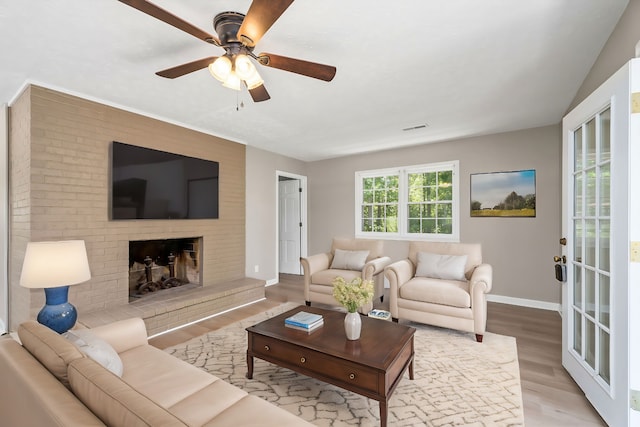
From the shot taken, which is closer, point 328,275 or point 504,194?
point 328,275

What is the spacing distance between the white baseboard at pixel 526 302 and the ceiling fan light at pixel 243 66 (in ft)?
14.8

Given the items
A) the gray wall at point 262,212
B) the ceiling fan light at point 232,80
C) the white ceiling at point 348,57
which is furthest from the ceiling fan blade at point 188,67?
the gray wall at point 262,212

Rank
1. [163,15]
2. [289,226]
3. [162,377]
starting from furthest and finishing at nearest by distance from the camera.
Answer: [289,226] → [162,377] → [163,15]

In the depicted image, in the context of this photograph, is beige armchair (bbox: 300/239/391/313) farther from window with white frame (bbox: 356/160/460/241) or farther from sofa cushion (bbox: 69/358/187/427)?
sofa cushion (bbox: 69/358/187/427)

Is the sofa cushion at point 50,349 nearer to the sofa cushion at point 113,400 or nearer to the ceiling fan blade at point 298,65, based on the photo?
the sofa cushion at point 113,400

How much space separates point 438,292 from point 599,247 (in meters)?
1.47

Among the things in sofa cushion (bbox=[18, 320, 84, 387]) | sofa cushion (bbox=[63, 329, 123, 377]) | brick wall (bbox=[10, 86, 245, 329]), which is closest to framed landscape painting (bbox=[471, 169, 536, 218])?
brick wall (bbox=[10, 86, 245, 329])

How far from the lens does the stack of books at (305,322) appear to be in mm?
2238

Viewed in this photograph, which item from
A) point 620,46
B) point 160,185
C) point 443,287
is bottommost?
point 443,287

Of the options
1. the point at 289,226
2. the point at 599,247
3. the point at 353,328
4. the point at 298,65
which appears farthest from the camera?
the point at 289,226

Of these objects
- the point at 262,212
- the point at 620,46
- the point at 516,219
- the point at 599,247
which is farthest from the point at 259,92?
the point at 516,219

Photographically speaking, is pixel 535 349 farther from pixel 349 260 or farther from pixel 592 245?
pixel 349 260

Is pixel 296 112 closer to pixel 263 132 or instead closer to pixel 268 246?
pixel 263 132

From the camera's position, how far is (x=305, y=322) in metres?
2.26
